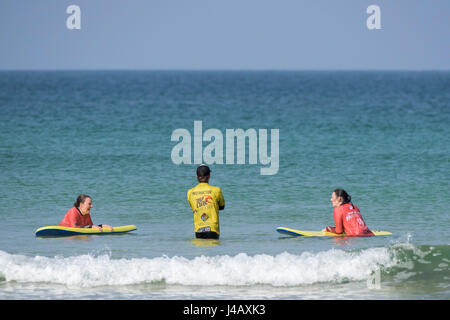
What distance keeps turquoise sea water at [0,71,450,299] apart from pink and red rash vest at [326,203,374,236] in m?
0.24

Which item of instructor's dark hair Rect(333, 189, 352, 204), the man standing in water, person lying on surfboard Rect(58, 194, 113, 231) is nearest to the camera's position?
the man standing in water

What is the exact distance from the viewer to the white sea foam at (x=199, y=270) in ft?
40.8

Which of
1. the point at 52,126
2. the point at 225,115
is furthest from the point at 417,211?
the point at 225,115

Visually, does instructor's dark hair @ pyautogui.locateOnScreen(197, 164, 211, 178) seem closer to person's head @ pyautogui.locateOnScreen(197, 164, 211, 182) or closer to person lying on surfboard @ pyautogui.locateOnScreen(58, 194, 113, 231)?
person's head @ pyautogui.locateOnScreen(197, 164, 211, 182)

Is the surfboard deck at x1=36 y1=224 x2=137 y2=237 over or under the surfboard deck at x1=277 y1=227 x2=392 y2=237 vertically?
over

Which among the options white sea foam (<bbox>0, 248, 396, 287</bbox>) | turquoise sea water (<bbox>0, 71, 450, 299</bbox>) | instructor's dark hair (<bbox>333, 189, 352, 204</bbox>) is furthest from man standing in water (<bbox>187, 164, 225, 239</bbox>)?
instructor's dark hair (<bbox>333, 189, 352, 204</bbox>)

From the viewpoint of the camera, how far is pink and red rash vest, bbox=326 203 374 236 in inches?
597

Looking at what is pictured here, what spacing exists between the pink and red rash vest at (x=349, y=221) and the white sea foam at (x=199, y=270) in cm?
202

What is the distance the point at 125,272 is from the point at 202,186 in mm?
2434

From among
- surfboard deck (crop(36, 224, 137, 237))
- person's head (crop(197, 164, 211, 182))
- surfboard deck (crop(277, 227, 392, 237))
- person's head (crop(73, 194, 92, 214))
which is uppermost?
person's head (crop(197, 164, 211, 182))

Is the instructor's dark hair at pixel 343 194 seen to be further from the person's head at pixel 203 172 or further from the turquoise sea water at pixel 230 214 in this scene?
the person's head at pixel 203 172

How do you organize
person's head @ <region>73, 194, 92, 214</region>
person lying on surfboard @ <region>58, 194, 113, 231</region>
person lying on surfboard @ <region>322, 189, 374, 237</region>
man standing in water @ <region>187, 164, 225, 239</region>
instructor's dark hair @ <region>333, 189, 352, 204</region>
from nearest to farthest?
man standing in water @ <region>187, 164, 225, 239</region>
instructor's dark hair @ <region>333, 189, 352, 204</region>
person lying on surfboard @ <region>322, 189, 374, 237</region>
person's head @ <region>73, 194, 92, 214</region>
person lying on surfboard @ <region>58, 194, 113, 231</region>

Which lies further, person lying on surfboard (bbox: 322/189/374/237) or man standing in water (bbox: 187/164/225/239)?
person lying on surfboard (bbox: 322/189/374/237)
